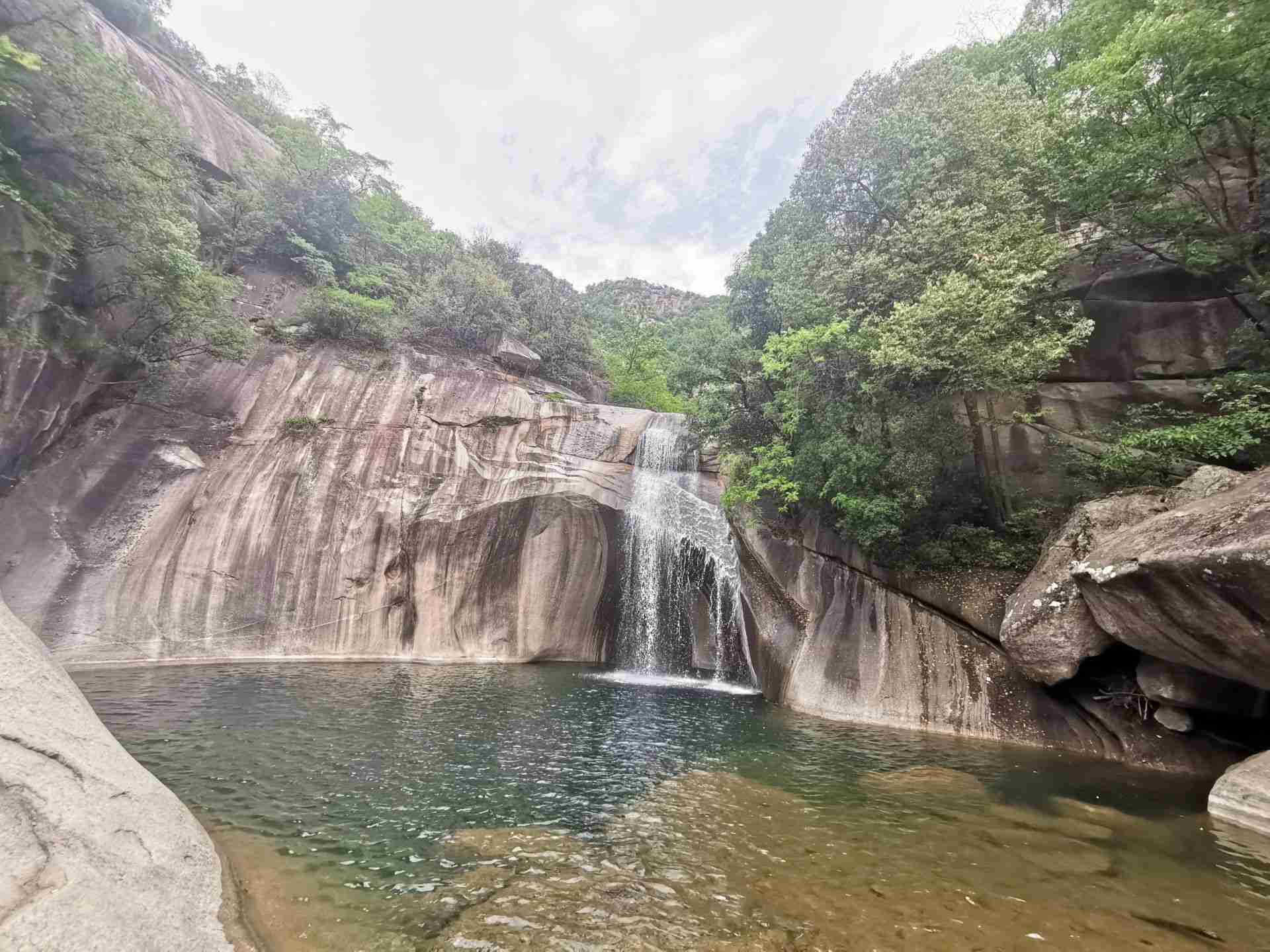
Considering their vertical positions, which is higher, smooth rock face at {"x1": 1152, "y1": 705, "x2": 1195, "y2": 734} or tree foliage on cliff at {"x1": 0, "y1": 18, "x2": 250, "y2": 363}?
tree foliage on cliff at {"x1": 0, "y1": 18, "x2": 250, "y2": 363}

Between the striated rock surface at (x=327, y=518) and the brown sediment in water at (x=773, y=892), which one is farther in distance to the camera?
the striated rock surface at (x=327, y=518)

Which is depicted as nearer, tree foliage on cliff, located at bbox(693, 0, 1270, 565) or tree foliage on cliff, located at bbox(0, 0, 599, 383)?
tree foliage on cliff, located at bbox(693, 0, 1270, 565)

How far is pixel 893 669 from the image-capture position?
1223cm

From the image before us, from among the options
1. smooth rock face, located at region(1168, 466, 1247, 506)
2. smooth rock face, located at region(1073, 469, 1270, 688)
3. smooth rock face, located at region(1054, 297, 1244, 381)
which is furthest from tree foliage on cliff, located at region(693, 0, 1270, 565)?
smooth rock face, located at region(1073, 469, 1270, 688)

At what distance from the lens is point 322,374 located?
20125mm

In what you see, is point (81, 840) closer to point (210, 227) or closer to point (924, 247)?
point (924, 247)

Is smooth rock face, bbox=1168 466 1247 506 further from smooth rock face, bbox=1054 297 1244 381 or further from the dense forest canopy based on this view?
smooth rock face, bbox=1054 297 1244 381

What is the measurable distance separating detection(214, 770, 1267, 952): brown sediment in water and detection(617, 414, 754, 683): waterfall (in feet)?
39.4

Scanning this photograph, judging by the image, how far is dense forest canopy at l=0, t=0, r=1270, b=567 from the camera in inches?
418

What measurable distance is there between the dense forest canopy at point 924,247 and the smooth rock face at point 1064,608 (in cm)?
141

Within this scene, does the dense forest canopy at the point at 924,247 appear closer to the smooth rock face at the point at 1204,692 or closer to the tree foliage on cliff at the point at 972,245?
the tree foliage on cliff at the point at 972,245

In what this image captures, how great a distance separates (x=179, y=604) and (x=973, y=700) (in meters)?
20.8

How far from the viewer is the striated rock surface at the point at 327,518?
48.9 ft

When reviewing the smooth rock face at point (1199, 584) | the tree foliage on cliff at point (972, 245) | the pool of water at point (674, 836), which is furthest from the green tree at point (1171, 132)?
the pool of water at point (674, 836)
